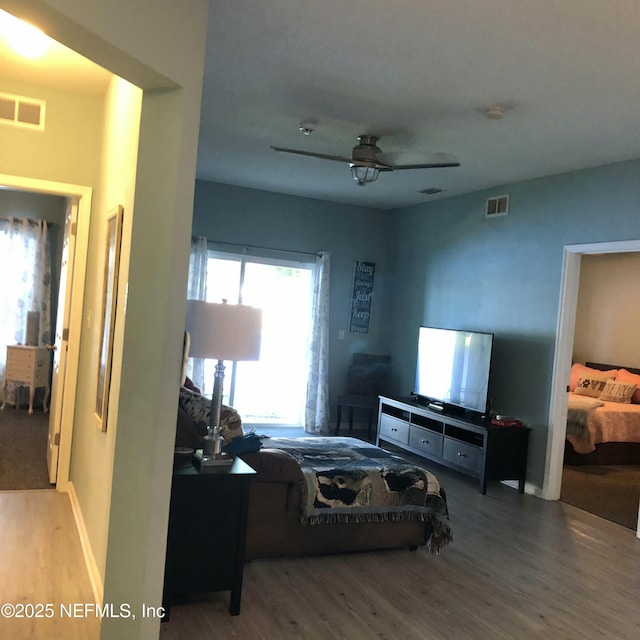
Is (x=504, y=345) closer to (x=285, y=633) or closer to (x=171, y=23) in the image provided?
(x=285, y=633)

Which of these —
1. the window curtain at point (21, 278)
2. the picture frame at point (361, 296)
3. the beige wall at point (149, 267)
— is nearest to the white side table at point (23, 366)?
the window curtain at point (21, 278)

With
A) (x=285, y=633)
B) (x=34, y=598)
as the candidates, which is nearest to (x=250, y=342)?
(x=285, y=633)

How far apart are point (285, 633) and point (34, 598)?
1149mm

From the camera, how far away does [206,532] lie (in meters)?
2.78

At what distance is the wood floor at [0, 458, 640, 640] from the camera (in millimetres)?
2771

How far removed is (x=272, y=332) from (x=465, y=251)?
2.44m

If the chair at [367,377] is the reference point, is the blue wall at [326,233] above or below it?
above

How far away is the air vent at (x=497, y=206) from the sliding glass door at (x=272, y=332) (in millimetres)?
2272

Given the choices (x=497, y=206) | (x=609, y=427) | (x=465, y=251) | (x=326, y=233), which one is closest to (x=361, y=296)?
(x=326, y=233)

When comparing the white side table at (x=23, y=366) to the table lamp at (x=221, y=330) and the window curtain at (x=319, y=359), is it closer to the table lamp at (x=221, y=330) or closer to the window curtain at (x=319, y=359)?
the window curtain at (x=319, y=359)

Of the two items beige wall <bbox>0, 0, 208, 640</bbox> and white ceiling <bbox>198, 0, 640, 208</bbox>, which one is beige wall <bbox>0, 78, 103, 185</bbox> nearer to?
white ceiling <bbox>198, 0, 640, 208</bbox>

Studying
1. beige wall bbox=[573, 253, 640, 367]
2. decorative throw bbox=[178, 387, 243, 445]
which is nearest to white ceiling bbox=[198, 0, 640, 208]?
decorative throw bbox=[178, 387, 243, 445]

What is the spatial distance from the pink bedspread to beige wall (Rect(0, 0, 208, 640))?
16.8 feet

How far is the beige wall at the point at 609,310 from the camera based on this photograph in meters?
8.06
